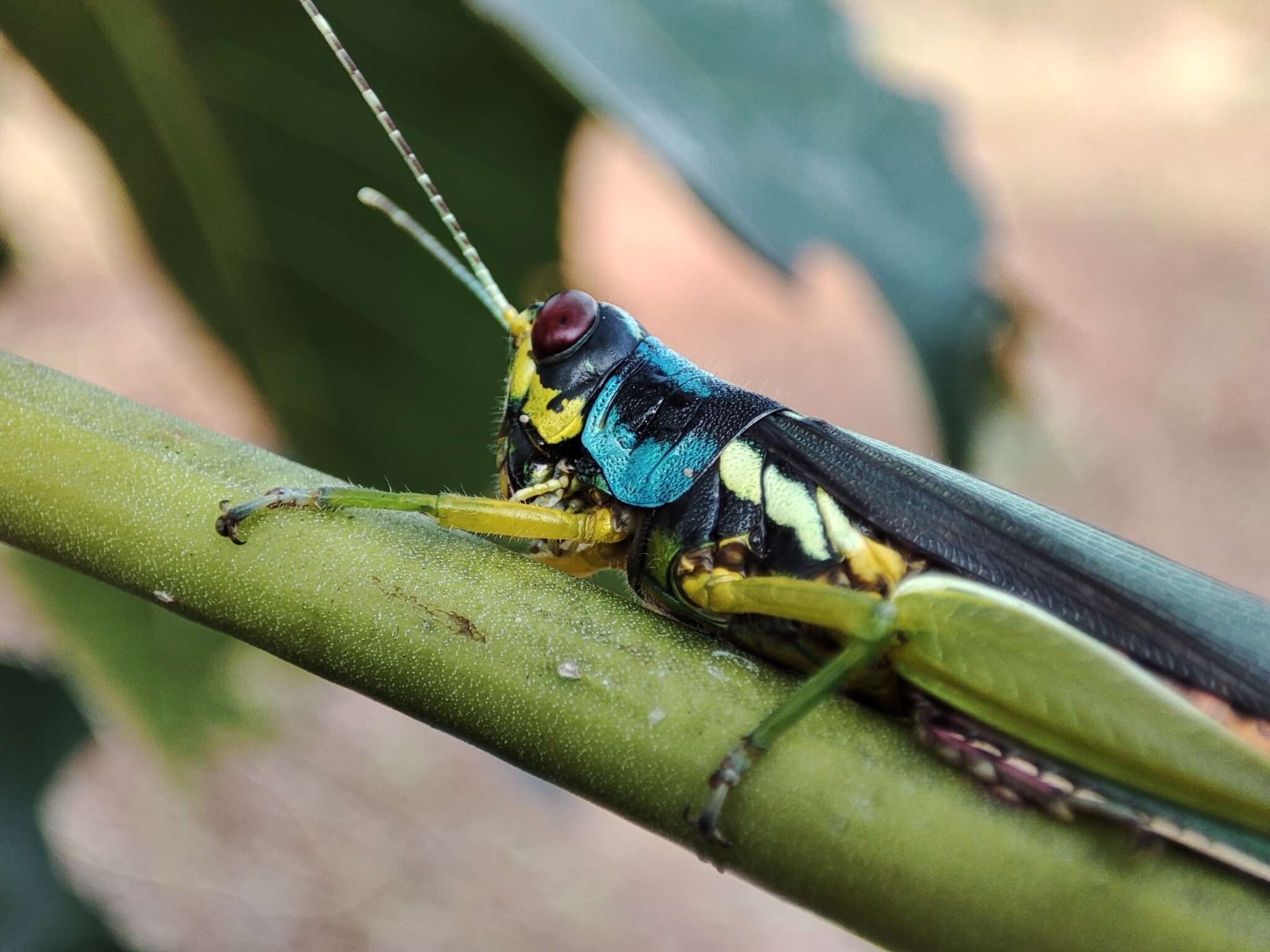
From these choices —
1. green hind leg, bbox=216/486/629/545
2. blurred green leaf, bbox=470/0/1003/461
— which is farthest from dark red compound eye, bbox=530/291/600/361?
blurred green leaf, bbox=470/0/1003/461

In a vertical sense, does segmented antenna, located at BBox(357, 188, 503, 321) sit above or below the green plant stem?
above

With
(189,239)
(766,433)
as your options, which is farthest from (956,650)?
(189,239)

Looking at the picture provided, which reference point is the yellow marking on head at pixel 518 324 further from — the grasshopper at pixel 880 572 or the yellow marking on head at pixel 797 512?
the yellow marking on head at pixel 797 512

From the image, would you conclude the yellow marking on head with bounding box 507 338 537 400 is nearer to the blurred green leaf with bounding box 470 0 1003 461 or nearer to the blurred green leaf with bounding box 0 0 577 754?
the blurred green leaf with bounding box 0 0 577 754

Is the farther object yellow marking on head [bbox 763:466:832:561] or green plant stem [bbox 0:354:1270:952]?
yellow marking on head [bbox 763:466:832:561]

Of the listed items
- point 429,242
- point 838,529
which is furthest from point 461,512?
point 429,242

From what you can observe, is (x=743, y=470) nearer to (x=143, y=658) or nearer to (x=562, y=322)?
(x=562, y=322)

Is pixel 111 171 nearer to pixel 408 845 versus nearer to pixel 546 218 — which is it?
pixel 546 218
